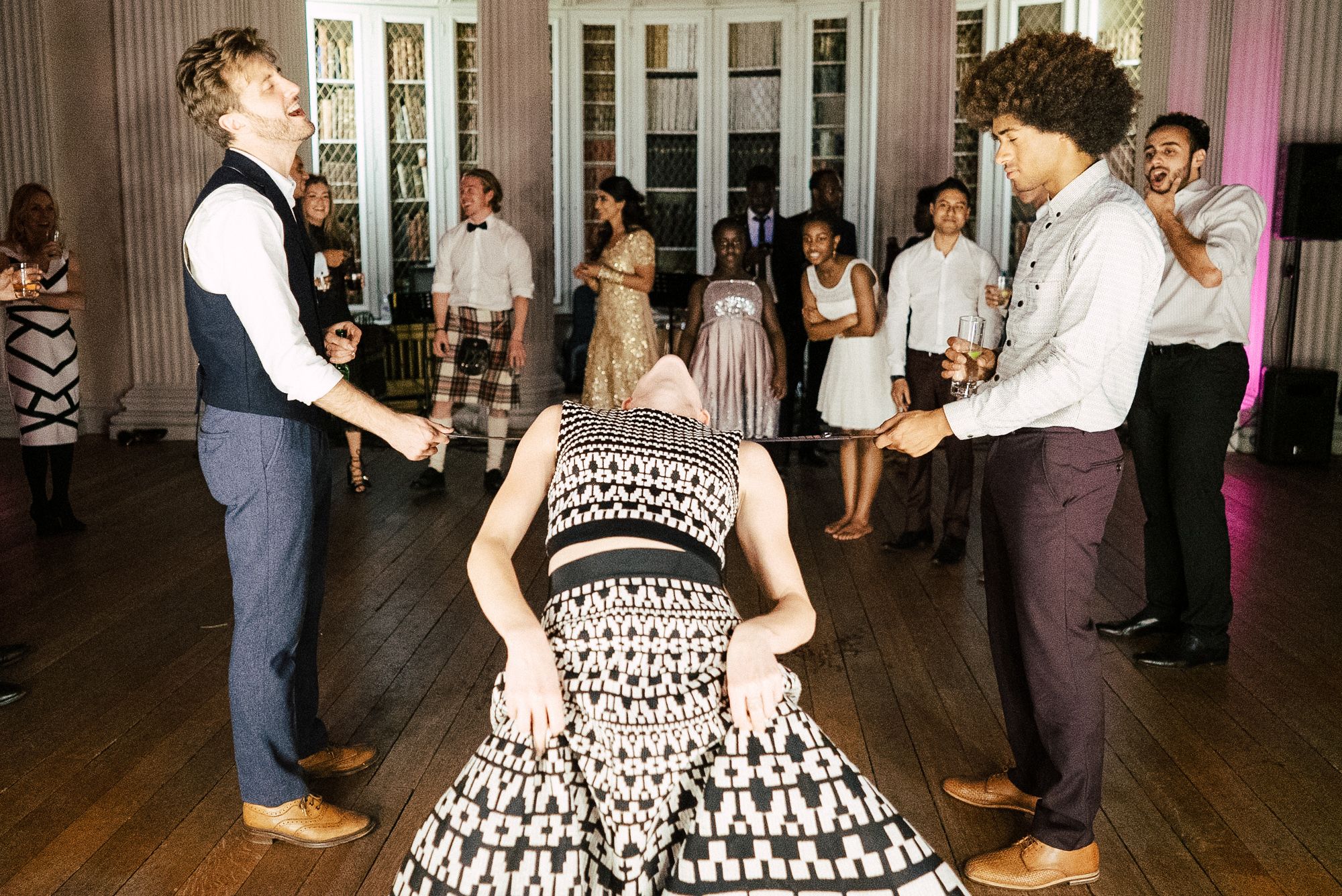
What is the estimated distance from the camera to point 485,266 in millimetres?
6582

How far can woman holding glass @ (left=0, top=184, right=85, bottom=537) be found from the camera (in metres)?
5.29

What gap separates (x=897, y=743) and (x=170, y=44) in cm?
693

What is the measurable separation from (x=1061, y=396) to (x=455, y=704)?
204 cm

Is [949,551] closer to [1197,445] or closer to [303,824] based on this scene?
[1197,445]

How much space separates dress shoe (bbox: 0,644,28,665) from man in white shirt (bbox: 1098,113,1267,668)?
3.64 meters

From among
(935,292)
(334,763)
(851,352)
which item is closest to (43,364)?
(334,763)

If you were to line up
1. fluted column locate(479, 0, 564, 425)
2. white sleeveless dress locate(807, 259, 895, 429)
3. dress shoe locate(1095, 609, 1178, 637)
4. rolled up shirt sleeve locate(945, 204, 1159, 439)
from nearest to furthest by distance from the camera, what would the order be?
1. rolled up shirt sleeve locate(945, 204, 1159, 439)
2. dress shoe locate(1095, 609, 1178, 637)
3. white sleeveless dress locate(807, 259, 895, 429)
4. fluted column locate(479, 0, 564, 425)

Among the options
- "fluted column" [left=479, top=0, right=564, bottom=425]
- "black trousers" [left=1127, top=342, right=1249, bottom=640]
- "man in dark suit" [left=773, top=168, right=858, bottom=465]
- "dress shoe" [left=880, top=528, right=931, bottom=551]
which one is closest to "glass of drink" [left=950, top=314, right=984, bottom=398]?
"black trousers" [left=1127, top=342, right=1249, bottom=640]

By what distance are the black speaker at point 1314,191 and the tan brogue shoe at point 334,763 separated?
21.4 feet

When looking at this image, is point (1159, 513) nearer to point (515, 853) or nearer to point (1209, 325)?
point (1209, 325)

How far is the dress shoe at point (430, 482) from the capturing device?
6594mm

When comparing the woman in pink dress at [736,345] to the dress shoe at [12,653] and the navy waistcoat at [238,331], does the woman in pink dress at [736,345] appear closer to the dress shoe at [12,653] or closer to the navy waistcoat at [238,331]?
the dress shoe at [12,653]

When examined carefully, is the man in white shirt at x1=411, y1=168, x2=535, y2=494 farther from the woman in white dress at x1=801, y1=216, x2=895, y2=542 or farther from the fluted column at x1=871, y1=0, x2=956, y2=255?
the fluted column at x1=871, y1=0, x2=956, y2=255

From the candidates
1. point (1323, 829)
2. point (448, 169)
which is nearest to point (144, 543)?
point (1323, 829)
